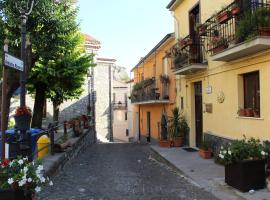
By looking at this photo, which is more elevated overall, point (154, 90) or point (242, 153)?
point (154, 90)

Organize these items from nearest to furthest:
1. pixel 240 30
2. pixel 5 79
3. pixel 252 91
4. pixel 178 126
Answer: pixel 5 79
pixel 240 30
pixel 252 91
pixel 178 126

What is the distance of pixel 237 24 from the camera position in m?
9.05

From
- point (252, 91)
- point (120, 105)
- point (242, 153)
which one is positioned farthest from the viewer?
point (120, 105)

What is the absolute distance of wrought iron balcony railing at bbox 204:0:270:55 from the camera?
8.06 m

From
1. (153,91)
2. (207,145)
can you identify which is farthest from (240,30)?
(153,91)

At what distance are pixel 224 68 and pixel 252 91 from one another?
147cm

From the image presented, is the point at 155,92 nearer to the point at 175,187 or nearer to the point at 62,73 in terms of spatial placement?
the point at 62,73

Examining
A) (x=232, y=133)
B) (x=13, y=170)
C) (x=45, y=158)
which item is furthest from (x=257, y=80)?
(x=13, y=170)

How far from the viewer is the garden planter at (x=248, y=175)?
723cm

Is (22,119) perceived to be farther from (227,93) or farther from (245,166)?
(227,93)

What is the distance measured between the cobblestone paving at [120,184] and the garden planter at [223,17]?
13.5 feet

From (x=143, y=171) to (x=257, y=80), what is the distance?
12.2ft

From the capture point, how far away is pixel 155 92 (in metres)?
19.8

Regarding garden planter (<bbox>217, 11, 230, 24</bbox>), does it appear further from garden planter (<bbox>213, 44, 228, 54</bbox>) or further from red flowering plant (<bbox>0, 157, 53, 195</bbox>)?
red flowering plant (<bbox>0, 157, 53, 195</bbox>)
